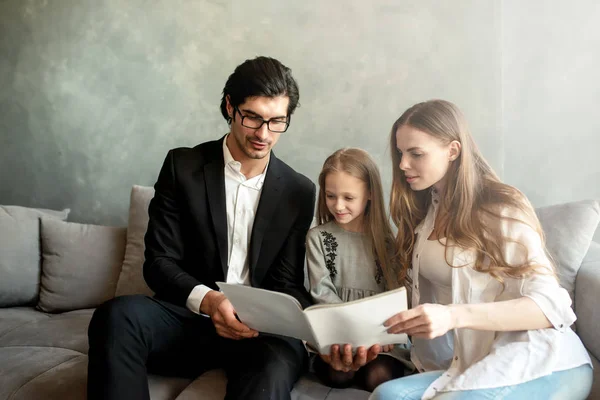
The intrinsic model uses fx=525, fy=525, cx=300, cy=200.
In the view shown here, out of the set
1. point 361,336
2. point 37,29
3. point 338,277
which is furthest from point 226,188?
point 37,29

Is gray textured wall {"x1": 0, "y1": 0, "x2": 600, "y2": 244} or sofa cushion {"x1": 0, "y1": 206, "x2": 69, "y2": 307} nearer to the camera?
gray textured wall {"x1": 0, "y1": 0, "x2": 600, "y2": 244}

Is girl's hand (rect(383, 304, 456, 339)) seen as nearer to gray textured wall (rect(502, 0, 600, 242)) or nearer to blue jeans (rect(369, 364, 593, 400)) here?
blue jeans (rect(369, 364, 593, 400))

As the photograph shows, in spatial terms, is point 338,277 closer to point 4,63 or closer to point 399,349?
point 399,349

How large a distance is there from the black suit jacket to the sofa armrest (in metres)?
0.84

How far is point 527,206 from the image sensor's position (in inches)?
52.8

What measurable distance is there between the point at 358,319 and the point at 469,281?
36 cm

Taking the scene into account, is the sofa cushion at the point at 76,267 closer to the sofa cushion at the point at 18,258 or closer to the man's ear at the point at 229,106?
the sofa cushion at the point at 18,258

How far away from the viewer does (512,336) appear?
126 cm

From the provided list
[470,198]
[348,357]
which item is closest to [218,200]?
[348,357]

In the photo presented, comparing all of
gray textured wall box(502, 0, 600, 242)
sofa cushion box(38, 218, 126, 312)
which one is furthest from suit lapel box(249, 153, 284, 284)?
gray textured wall box(502, 0, 600, 242)

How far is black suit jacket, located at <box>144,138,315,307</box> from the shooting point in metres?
1.73

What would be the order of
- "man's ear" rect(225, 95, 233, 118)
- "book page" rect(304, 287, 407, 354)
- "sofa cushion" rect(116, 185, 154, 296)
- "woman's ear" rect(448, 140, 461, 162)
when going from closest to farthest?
"book page" rect(304, 287, 407, 354), "woman's ear" rect(448, 140, 461, 162), "man's ear" rect(225, 95, 233, 118), "sofa cushion" rect(116, 185, 154, 296)

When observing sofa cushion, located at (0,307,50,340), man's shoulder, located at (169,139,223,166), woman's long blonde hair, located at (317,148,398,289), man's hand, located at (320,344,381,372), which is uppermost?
man's shoulder, located at (169,139,223,166)

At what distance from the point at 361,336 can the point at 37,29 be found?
2.42m
